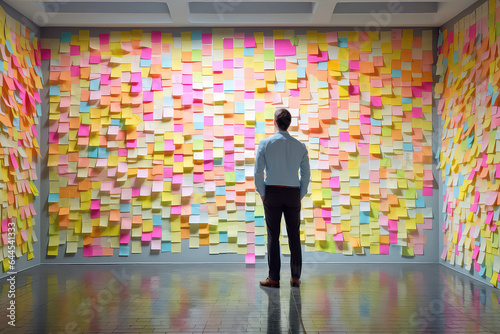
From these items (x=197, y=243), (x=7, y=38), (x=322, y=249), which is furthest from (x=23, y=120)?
(x=322, y=249)

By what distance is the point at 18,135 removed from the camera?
14.6 ft

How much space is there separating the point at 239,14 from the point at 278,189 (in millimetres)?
1997

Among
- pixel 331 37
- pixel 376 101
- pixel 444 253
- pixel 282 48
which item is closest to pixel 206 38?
pixel 282 48

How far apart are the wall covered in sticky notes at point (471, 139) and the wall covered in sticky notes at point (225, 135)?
0.85 feet

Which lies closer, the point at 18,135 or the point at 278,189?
the point at 278,189

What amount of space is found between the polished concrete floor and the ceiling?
92.4 inches

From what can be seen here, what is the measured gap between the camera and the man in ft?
12.2

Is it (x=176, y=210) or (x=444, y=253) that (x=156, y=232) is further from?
(x=444, y=253)

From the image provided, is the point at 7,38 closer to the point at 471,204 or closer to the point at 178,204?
the point at 178,204

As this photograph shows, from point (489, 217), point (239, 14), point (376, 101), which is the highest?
point (239, 14)

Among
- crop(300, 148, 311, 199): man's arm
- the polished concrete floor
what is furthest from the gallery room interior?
crop(300, 148, 311, 199): man's arm

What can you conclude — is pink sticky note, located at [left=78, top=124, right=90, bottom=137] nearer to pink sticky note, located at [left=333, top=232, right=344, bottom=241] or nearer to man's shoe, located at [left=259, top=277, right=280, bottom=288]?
man's shoe, located at [left=259, top=277, right=280, bottom=288]

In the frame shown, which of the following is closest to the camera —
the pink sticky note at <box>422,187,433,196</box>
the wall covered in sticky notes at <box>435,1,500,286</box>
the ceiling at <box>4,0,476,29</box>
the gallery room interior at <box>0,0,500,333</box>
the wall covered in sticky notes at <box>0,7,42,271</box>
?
the wall covered in sticky notes at <box>435,1,500,286</box>

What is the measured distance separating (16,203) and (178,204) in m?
1.45
